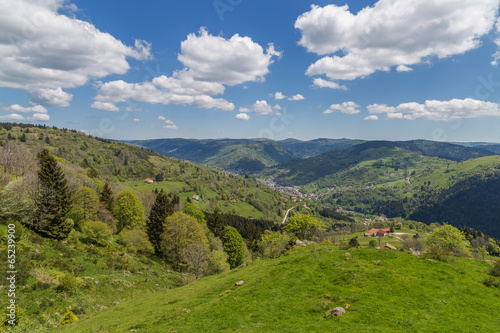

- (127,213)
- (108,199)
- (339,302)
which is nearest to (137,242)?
(127,213)

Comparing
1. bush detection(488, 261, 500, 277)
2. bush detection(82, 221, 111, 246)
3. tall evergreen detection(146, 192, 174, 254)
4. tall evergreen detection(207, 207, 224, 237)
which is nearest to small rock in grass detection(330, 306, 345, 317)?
bush detection(488, 261, 500, 277)

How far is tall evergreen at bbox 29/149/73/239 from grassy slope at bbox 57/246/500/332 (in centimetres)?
3015

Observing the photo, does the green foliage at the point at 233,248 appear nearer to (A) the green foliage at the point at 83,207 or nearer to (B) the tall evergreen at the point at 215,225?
(B) the tall evergreen at the point at 215,225

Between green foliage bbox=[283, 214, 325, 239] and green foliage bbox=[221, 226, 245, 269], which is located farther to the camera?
green foliage bbox=[221, 226, 245, 269]

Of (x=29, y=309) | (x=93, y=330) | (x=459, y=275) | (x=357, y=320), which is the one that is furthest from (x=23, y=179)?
(x=459, y=275)

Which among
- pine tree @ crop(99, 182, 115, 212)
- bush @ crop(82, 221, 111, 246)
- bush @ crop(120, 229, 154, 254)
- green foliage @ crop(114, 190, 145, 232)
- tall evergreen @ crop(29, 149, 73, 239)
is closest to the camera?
tall evergreen @ crop(29, 149, 73, 239)

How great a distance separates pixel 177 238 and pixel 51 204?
30.7m

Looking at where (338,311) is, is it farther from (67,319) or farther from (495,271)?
(67,319)

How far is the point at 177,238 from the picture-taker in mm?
65125

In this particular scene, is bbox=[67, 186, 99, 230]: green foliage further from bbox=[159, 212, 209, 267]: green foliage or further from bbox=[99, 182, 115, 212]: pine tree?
bbox=[159, 212, 209, 267]: green foliage

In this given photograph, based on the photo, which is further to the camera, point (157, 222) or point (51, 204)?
point (157, 222)

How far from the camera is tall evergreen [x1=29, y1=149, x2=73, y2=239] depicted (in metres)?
47.4

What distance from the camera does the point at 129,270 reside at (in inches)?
1970

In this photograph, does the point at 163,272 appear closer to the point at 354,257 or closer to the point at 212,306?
the point at 212,306
